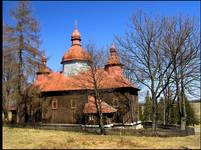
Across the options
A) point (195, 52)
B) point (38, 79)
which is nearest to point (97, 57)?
point (195, 52)

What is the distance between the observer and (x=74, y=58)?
46219 mm

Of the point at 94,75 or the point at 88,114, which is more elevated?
the point at 94,75

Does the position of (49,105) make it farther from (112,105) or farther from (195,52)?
(195,52)

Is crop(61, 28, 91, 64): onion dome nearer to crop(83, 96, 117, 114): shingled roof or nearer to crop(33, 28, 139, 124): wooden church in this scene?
crop(33, 28, 139, 124): wooden church

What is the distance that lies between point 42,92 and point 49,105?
6.88 feet

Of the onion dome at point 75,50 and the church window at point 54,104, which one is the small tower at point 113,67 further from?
the church window at point 54,104

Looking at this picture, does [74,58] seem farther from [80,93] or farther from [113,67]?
[113,67]

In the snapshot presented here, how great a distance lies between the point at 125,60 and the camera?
35.6 meters

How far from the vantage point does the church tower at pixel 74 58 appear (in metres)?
45.9

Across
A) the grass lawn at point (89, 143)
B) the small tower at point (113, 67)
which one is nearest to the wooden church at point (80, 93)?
the small tower at point (113, 67)

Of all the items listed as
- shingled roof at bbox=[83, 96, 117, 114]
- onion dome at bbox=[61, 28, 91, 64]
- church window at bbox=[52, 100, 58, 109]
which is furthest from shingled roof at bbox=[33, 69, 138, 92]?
onion dome at bbox=[61, 28, 91, 64]

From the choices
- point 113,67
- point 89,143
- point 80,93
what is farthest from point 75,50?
point 89,143

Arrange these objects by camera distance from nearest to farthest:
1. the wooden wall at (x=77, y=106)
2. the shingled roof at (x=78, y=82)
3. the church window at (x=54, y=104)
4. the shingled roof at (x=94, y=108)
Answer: the shingled roof at (x=78, y=82) < the shingled roof at (x=94, y=108) < the wooden wall at (x=77, y=106) < the church window at (x=54, y=104)

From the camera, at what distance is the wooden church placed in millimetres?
40625
